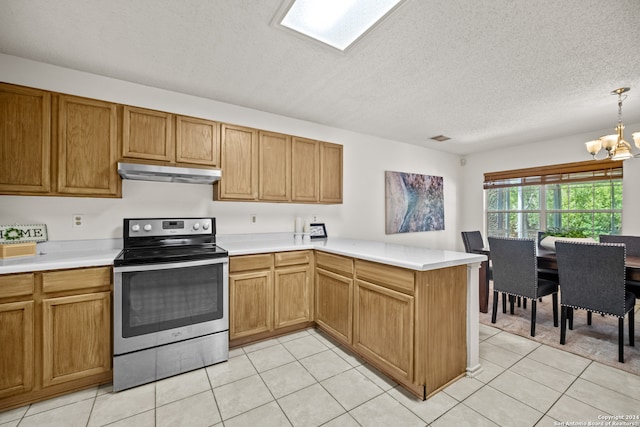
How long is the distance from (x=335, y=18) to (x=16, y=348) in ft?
9.53

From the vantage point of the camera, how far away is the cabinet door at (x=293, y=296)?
2.68 meters

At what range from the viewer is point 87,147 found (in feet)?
7.36

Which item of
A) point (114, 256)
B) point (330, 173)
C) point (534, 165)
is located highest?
point (534, 165)

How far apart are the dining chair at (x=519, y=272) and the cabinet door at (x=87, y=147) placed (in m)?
3.78

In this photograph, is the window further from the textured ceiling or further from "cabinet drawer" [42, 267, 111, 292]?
"cabinet drawer" [42, 267, 111, 292]

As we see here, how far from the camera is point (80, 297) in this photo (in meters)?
1.87

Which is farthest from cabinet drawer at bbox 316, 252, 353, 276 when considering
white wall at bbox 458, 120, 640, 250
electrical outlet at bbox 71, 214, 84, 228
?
white wall at bbox 458, 120, 640, 250

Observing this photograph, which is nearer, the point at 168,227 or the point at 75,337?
the point at 75,337

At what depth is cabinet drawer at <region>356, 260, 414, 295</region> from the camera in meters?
1.82

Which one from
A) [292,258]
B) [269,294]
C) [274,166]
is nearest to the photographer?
[269,294]

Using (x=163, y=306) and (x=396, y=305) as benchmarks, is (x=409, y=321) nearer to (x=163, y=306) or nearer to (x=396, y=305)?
(x=396, y=305)

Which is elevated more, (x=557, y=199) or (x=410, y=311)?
(x=557, y=199)

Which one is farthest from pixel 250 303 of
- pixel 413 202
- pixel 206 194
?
pixel 413 202

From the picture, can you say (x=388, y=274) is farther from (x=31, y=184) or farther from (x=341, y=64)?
(x=31, y=184)
